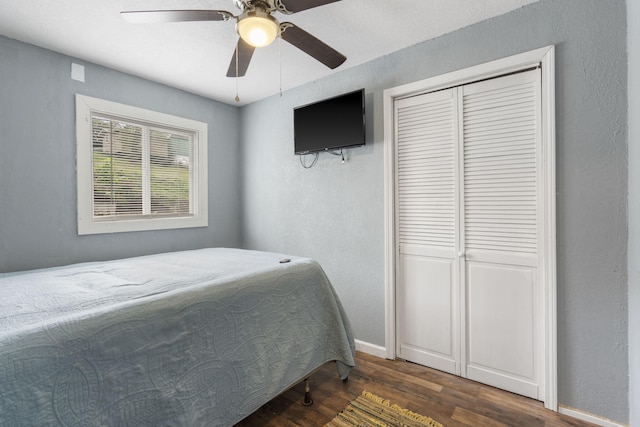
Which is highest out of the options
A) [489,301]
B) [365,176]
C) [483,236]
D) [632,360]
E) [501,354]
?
[365,176]

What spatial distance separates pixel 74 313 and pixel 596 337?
261cm

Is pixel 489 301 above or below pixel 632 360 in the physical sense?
above

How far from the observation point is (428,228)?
2.37m

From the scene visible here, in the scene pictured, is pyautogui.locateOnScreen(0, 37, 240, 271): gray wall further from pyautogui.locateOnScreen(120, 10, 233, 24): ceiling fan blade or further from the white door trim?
the white door trim

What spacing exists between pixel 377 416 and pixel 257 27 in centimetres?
218

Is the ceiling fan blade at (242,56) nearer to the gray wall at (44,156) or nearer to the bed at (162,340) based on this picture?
the bed at (162,340)

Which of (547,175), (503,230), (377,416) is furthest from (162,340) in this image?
(547,175)

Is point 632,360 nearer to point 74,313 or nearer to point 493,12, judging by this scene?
point 493,12

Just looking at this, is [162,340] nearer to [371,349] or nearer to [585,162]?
[371,349]

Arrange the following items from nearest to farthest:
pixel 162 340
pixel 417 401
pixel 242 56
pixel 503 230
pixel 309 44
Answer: pixel 162 340 < pixel 309 44 < pixel 242 56 < pixel 417 401 < pixel 503 230

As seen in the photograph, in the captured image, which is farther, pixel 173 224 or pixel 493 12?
pixel 173 224

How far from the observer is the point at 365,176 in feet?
8.63

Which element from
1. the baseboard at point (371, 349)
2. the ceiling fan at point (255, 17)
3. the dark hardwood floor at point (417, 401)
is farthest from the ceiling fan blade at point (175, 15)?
the baseboard at point (371, 349)

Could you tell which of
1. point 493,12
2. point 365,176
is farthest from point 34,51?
point 493,12
